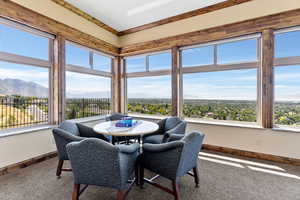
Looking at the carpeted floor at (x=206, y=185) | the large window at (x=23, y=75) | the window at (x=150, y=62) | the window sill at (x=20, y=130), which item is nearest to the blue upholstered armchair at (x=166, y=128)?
the carpeted floor at (x=206, y=185)

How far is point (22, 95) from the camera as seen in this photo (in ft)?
9.11

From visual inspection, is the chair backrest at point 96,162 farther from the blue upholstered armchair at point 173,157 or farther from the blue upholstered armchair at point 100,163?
the blue upholstered armchair at point 173,157

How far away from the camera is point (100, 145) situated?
1396 millimetres

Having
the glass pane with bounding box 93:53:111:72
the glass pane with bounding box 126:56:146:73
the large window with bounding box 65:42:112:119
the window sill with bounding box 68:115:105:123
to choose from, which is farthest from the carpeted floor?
the glass pane with bounding box 126:56:146:73


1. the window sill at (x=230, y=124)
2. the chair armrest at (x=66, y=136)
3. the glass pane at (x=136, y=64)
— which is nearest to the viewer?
the chair armrest at (x=66, y=136)

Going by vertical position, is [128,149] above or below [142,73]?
below

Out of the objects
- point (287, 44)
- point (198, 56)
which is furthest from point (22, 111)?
point (287, 44)

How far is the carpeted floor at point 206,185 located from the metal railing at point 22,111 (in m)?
0.85

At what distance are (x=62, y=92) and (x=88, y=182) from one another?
232 centimetres

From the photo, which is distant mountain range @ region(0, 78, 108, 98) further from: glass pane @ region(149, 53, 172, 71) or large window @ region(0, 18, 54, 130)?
glass pane @ region(149, 53, 172, 71)

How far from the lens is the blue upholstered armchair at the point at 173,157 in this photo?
5.10ft

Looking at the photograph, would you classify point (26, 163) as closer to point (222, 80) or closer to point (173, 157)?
point (173, 157)

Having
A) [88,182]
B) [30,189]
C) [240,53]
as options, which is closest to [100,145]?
[88,182]

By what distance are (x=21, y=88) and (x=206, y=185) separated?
3.55 m
